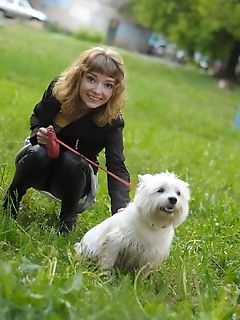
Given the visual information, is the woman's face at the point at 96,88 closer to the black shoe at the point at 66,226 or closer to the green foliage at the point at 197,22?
the black shoe at the point at 66,226

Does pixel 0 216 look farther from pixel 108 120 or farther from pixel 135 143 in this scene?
pixel 135 143

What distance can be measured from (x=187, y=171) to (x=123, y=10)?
139 feet

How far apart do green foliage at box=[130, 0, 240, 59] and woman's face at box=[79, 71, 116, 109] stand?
1975 centimetres

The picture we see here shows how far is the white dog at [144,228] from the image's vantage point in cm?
365

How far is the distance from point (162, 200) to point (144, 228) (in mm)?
247

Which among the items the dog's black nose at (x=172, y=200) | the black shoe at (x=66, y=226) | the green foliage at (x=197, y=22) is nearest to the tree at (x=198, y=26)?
the green foliage at (x=197, y=22)

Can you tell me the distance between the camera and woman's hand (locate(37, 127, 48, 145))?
4172mm

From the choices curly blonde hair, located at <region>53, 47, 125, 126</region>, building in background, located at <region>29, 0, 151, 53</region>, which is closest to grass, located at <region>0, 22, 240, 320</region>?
curly blonde hair, located at <region>53, 47, 125, 126</region>

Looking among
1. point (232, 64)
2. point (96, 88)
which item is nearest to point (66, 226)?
point (96, 88)

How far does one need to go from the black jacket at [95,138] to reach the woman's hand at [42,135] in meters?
0.13

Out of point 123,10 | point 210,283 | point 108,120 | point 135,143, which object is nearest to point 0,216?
point 108,120

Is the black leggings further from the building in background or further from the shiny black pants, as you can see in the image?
→ the building in background

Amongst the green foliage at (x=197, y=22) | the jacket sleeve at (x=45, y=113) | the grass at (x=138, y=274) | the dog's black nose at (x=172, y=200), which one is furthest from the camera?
the green foliage at (x=197, y=22)

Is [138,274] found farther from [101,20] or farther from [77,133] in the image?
[101,20]
